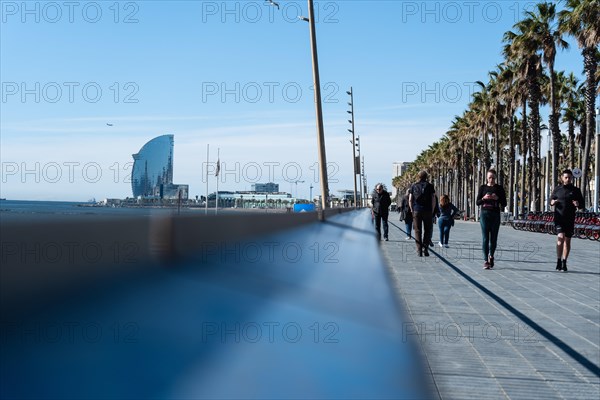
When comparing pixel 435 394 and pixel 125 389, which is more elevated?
pixel 125 389

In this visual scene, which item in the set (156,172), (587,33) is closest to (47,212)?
(156,172)

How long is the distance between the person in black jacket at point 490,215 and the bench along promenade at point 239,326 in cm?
274

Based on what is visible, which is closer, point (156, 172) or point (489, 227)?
point (489, 227)

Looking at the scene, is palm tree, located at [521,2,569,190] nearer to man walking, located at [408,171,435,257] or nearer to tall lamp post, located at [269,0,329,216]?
tall lamp post, located at [269,0,329,216]

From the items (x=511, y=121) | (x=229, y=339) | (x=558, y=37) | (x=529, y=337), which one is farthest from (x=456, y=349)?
(x=511, y=121)

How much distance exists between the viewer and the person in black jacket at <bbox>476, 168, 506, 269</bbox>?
13.1 metres

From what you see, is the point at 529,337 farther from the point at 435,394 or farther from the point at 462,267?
the point at 462,267

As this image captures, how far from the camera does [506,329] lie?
698 cm

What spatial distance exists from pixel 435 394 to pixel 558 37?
44646mm

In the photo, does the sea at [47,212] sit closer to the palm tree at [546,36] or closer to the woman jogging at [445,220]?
the woman jogging at [445,220]

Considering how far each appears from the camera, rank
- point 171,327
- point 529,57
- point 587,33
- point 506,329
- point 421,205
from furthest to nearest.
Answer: point 529,57
point 587,33
point 421,205
point 506,329
point 171,327

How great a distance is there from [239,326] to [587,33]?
120 feet

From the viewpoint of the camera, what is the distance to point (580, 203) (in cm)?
1284

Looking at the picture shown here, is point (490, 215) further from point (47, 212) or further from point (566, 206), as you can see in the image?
point (47, 212)
